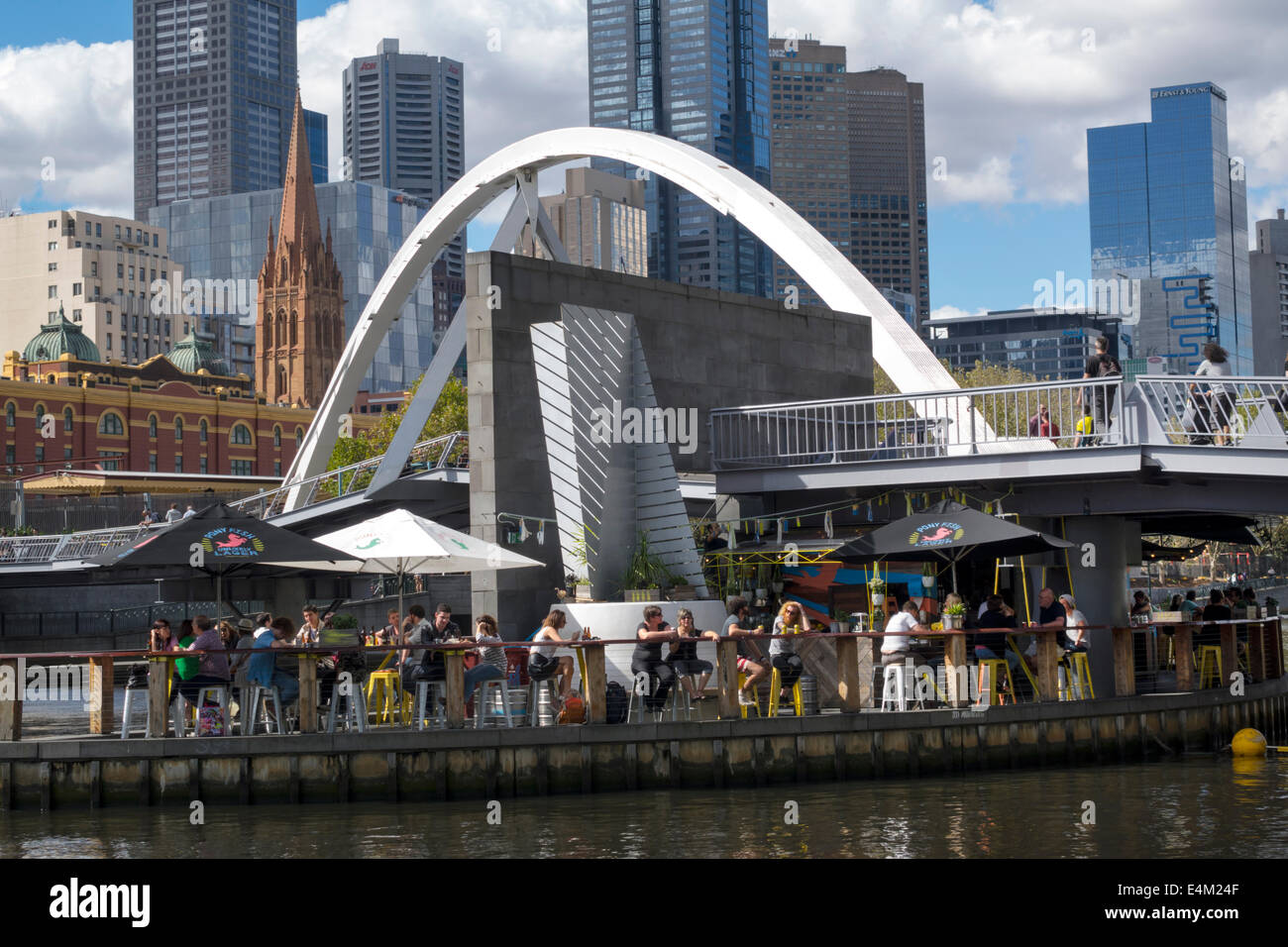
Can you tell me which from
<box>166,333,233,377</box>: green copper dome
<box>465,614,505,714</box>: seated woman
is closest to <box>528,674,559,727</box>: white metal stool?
<box>465,614,505,714</box>: seated woman

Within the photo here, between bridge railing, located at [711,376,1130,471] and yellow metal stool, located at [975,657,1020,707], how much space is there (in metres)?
4.92

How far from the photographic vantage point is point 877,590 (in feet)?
95.5

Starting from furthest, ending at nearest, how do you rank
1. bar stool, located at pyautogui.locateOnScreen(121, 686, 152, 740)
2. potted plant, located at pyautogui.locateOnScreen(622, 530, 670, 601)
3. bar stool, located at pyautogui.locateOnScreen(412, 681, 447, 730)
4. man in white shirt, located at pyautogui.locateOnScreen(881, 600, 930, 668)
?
potted plant, located at pyautogui.locateOnScreen(622, 530, 670, 601) < man in white shirt, located at pyautogui.locateOnScreen(881, 600, 930, 668) < bar stool, located at pyautogui.locateOnScreen(412, 681, 447, 730) < bar stool, located at pyautogui.locateOnScreen(121, 686, 152, 740)

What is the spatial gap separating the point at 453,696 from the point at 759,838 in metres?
4.65

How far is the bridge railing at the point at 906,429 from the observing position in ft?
83.4

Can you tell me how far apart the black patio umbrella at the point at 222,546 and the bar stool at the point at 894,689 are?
23.2ft

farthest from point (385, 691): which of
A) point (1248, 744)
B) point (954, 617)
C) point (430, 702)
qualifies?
point (1248, 744)

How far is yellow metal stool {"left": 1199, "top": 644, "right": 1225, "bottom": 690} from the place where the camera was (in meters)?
24.4

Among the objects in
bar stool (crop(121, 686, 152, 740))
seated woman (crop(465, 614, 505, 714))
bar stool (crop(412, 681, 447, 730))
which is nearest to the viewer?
bar stool (crop(121, 686, 152, 740))

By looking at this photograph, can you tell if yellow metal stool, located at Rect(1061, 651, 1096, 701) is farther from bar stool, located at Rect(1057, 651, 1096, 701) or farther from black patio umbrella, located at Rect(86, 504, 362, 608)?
black patio umbrella, located at Rect(86, 504, 362, 608)

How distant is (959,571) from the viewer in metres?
31.5

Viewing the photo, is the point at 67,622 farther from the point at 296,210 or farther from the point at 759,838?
the point at 296,210

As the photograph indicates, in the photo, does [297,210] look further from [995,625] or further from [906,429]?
[995,625]
